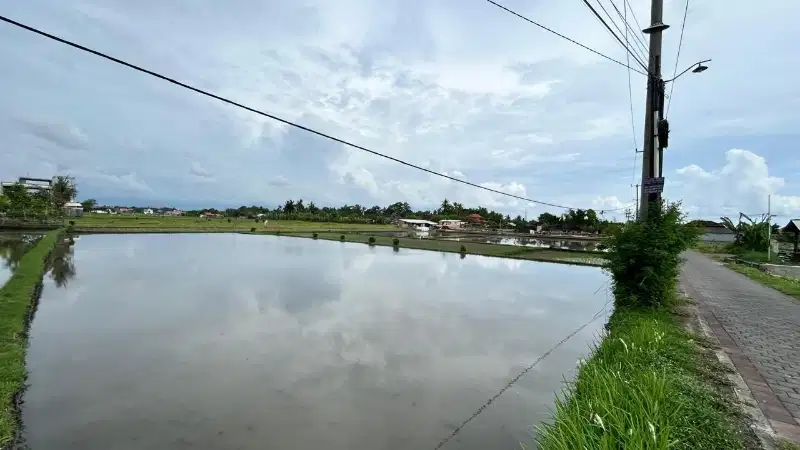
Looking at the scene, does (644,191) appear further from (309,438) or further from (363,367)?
(309,438)

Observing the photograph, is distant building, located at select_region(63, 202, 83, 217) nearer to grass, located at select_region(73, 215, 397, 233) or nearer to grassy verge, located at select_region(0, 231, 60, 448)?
grass, located at select_region(73, 215, 397, 233)

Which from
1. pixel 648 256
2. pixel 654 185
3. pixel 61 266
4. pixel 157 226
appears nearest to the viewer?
pixel 648 256

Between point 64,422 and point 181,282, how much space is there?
9197 mm

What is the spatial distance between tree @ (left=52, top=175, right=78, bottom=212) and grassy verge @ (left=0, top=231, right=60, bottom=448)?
45809 millimetres

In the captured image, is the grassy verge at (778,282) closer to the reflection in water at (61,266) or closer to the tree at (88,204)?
the reflection in water at (61,266)

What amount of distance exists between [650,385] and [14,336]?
9.33 m

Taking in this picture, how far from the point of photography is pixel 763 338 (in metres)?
6.03

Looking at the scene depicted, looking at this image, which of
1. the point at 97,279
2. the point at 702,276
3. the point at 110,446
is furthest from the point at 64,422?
the point at 702,276

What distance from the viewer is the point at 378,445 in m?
4.38

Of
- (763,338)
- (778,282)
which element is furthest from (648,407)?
(778,282)

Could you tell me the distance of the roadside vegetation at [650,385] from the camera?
2.77 meters

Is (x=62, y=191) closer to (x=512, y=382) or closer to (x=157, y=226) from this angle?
(x=157, y=226)

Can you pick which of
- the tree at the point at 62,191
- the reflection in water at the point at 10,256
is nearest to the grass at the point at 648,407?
the reflection in water at the point at 10,256

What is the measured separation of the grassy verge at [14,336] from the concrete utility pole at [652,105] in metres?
9.95
